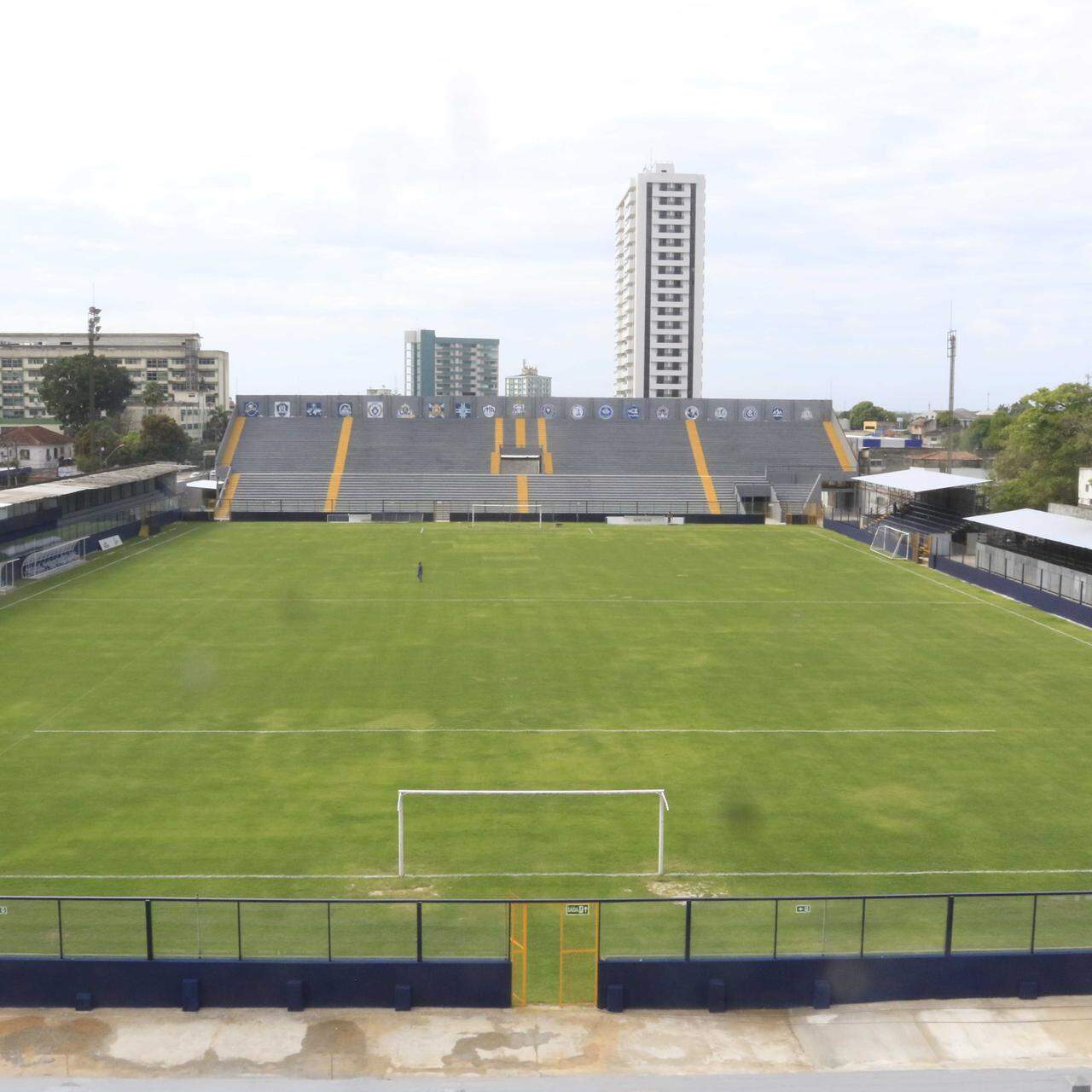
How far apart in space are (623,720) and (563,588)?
71.7 ft

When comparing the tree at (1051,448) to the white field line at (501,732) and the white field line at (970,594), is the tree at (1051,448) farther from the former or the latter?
the white field line at (501,732)

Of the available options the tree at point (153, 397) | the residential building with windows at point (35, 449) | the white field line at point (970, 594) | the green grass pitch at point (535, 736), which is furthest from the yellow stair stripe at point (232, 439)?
the white field line at point (970, 594)

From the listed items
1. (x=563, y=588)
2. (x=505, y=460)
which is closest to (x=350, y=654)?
(x=563, y=588)

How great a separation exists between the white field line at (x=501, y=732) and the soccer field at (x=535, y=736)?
3.9 inches

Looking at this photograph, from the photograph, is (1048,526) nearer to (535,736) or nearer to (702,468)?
(535,736)

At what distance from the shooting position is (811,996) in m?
15.9

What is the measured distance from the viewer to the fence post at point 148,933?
1559 centimetres

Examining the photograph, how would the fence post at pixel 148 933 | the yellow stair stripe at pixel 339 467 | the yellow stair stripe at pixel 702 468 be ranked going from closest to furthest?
the fence post at pixel 148 933
the yellow stair stripe at pixel 339 467
the yellow stair stripe at pixel 702 468

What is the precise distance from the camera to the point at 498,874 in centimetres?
2016

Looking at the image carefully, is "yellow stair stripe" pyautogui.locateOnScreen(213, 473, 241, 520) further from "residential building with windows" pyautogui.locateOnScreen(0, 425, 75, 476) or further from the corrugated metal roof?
"residential building with windows" pyautogui.locateOnScreen(0, 425, 75, 476)

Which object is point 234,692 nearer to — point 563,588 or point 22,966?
point 22,966

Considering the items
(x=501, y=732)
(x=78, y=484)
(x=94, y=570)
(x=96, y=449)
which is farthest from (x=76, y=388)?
(x=501, y=732)

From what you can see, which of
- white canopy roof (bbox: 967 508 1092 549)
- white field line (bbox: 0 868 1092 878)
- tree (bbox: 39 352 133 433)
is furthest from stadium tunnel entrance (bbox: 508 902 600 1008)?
tree (bbox: 39 352 133 433)

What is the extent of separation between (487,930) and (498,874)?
12.1ft
